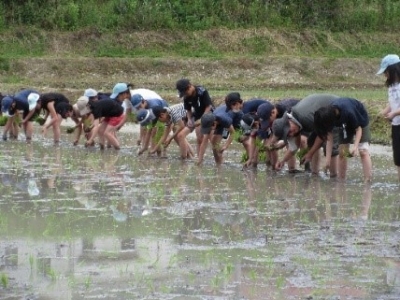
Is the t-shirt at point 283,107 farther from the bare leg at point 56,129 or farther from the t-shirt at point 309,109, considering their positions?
the bare leg at point 56,129

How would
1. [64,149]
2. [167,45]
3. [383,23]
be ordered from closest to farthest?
[64,149]
[167,45]
[383,23]

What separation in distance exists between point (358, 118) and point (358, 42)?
90.4 feet

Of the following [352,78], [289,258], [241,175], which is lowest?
[352,78]

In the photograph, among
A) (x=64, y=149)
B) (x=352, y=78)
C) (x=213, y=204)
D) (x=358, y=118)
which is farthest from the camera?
(x=352, y=78)

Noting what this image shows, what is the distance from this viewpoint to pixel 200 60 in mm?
33875

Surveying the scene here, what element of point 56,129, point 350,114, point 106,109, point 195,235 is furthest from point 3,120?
point 195,235

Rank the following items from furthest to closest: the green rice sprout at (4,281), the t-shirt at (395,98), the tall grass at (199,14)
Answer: the tall grass at (199,14)
the t-shirt at (395,98)
the green rice sprout at (4,281)

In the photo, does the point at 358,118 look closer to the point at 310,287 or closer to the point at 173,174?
the point at 173,174

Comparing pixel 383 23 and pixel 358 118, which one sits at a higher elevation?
pixel 358 118

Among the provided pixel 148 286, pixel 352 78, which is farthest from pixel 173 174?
pixel 352 78

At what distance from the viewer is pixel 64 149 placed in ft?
55.3

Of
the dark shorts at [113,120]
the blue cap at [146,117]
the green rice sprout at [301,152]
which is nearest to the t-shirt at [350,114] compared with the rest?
the green rice sprout at [301,152]

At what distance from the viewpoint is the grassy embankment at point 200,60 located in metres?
30.6

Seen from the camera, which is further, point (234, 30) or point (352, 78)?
point (234, 30)
